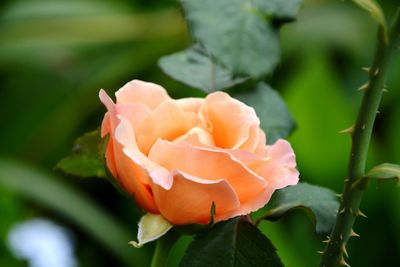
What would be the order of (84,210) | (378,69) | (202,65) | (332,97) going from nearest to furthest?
(378,69) < (202,65) < (332,97) < (84,210)

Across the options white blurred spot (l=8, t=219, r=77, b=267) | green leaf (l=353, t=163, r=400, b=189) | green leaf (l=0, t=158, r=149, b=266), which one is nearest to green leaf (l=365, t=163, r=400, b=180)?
green leaf (l=353, t=163, r=400, b=189)

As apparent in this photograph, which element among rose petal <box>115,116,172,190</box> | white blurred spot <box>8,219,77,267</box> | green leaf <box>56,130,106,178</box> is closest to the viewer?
rose petal <box>115,116,172,190</box>

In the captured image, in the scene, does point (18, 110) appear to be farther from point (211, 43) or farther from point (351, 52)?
point (211, 43)

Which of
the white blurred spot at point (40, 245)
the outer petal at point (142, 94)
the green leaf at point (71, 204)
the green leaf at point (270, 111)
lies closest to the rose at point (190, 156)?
the outer petal at point (142, 94)

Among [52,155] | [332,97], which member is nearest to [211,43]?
[332,97]

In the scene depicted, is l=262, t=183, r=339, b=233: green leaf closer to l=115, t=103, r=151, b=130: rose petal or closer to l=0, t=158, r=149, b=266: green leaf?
l=115, t=103, r=151, b=130: rose petal

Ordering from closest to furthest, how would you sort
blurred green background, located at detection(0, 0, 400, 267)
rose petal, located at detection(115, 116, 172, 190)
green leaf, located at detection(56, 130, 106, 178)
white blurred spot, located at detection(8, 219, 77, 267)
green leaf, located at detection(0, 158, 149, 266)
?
rose petal, located at detection(115, 116, 172, 190)
green leaf, located at detection(56, 130, 106, 178)
white blurred spot, located at detection(8, 219, 77, 267)
blurred green background, located at detection(0, 0, 400, 267)
green leaf, located at detection(0, 158, 149, 266)

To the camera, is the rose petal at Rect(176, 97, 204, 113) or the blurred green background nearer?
the rose petal at Rect(176, 97, 204, 113)
